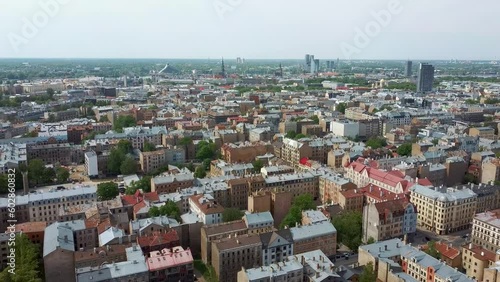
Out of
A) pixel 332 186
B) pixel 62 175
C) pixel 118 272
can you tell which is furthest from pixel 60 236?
pixel 332 186

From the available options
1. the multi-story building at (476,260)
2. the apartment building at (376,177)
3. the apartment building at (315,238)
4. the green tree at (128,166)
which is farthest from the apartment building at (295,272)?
the green tree at (128,166)

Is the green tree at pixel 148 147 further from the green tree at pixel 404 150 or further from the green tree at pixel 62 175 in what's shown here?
the green tree at pixel 404 150

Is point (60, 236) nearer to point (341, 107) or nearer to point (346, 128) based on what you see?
point (346, 128)

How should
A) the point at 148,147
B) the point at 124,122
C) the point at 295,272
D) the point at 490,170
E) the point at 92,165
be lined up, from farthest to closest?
the point at 124,122, the point at 148,147, the point at 92,165, the point at 490,170, the point at 295,272

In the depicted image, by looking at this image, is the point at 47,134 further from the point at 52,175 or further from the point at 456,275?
the point at 456,275

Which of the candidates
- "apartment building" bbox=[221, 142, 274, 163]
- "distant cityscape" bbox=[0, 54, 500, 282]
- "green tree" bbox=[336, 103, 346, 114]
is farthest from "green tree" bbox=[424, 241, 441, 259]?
"green tree" bbox=[336, 103, 346, 114]
